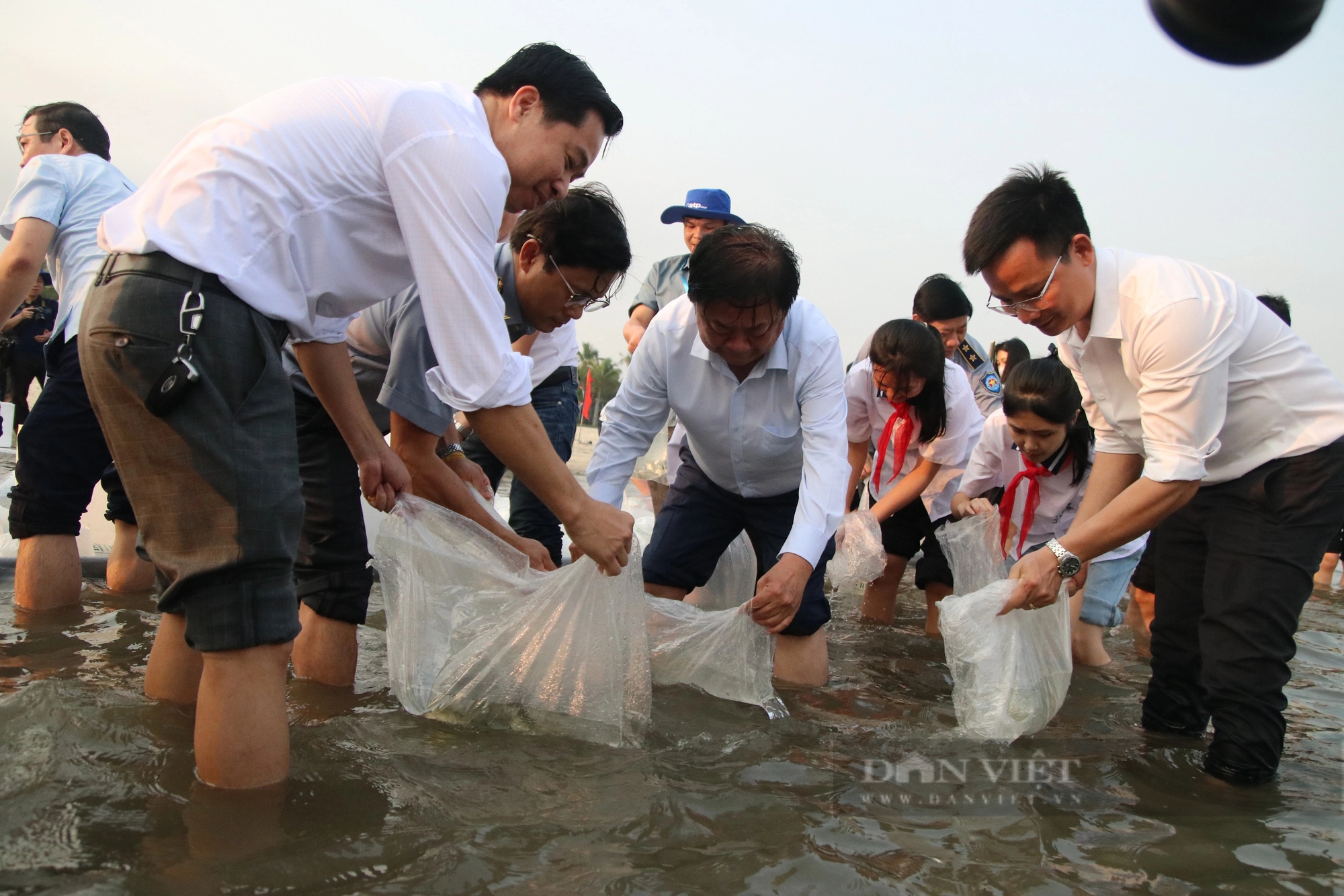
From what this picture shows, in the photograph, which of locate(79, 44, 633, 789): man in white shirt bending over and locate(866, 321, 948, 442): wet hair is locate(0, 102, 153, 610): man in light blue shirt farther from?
locate(866, 321, 948, 442): wet hair

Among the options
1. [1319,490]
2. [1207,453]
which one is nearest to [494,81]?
[1207,453]

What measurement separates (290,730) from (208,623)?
1.99 feet

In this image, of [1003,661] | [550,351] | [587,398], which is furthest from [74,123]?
[587,398]

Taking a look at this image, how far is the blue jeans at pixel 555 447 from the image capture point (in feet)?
12.1

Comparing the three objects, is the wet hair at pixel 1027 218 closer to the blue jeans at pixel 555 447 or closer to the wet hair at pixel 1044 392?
the wet hair at pixel 1044 392

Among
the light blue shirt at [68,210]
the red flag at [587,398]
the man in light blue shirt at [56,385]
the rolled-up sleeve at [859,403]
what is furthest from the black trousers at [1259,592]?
the red flag at [587,398]

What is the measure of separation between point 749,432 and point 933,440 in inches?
55.8

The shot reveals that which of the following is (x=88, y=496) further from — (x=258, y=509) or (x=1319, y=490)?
(x=1319, y=490)

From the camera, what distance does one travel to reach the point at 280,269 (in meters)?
1.74

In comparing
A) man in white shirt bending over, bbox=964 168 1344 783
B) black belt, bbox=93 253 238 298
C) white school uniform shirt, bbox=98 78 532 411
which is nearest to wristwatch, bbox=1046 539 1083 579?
man in white shirt bending over, bbox=964 168 1344 783

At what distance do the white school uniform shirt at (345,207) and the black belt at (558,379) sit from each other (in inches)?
76.7

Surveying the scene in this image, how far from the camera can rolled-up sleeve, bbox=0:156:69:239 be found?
10.2 feet

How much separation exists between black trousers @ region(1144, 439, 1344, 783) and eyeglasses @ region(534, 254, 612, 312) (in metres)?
1.75

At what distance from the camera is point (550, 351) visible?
367cm
